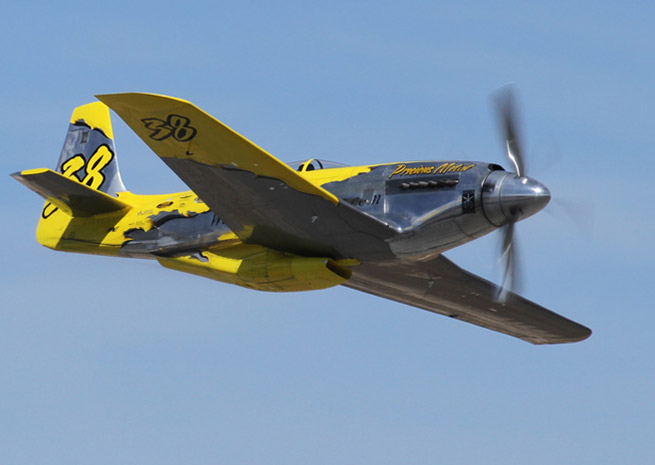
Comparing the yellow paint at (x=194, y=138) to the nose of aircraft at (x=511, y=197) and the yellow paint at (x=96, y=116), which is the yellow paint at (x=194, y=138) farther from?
the yellow paint at (x=96, y=116)

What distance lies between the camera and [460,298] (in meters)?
27.5

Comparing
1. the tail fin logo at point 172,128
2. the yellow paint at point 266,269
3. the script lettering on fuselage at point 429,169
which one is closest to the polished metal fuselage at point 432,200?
the script lettering on fuselage at point 429,169

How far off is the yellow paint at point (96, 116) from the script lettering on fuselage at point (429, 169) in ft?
31.9

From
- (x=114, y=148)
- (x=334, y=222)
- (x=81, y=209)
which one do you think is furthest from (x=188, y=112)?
(x=114, y=148)

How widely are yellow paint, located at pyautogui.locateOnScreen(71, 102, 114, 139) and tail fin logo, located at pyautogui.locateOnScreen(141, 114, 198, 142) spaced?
877 centimetres

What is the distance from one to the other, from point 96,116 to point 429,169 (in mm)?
10815

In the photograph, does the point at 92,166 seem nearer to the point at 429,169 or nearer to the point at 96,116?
the point at 96,116

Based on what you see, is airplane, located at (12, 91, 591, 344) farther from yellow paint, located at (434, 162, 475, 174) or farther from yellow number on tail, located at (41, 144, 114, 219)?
yellow number on tail, located at (41, 144, 114, 219)

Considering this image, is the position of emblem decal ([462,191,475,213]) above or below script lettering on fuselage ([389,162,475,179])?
below

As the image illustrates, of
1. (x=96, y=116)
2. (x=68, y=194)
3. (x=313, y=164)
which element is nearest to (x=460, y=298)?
(x=313, y=164)

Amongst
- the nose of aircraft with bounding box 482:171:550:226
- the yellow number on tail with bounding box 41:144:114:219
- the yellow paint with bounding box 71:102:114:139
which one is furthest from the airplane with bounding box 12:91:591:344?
the yellow paint with bounding box 71:102:114:139

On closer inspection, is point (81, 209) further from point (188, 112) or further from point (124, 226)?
point (188, 112)

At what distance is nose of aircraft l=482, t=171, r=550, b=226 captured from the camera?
72.1ft

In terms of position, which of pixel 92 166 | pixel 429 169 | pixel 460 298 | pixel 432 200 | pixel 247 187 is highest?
pixel 92 166
